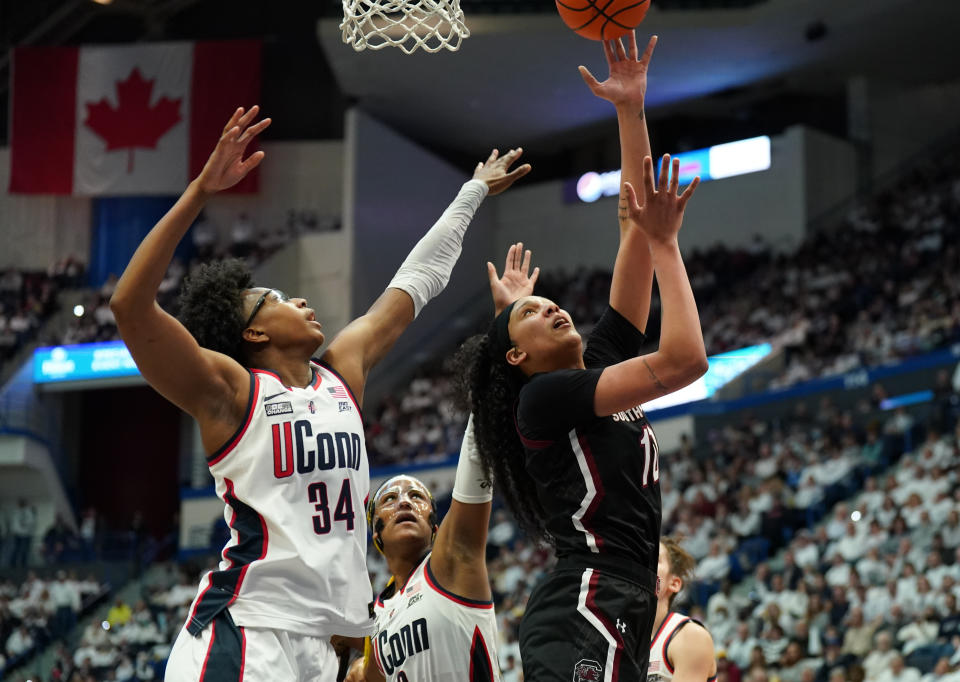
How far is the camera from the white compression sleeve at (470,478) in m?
4.11

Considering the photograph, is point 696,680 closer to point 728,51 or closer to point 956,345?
point 956,345

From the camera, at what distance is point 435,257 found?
433 centimetres

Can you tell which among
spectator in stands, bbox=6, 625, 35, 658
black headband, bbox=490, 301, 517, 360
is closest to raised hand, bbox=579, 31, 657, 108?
black headband, bbox=490, 301, 517, 360

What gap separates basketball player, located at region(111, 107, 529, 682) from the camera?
3217mm

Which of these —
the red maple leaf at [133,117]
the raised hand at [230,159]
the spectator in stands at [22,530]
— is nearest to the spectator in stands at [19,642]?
the spectator in stands at [22,530]

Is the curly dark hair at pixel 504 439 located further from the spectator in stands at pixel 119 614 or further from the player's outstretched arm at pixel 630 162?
the spectator in stands at pixel 119 614

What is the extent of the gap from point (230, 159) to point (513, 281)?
4.73 ft

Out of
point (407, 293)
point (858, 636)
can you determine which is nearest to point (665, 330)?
point (407, 293)

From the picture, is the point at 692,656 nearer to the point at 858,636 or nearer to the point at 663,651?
the point at 663,651

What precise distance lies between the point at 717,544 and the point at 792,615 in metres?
2.16

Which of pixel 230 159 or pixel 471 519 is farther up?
pixel 230 159

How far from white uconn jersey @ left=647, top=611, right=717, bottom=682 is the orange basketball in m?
2.29

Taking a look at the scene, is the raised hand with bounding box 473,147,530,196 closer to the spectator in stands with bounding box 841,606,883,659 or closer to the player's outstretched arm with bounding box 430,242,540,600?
the player's outstretched arm with bounding box 430,242,540,600

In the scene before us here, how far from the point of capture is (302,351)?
12.1 feet
